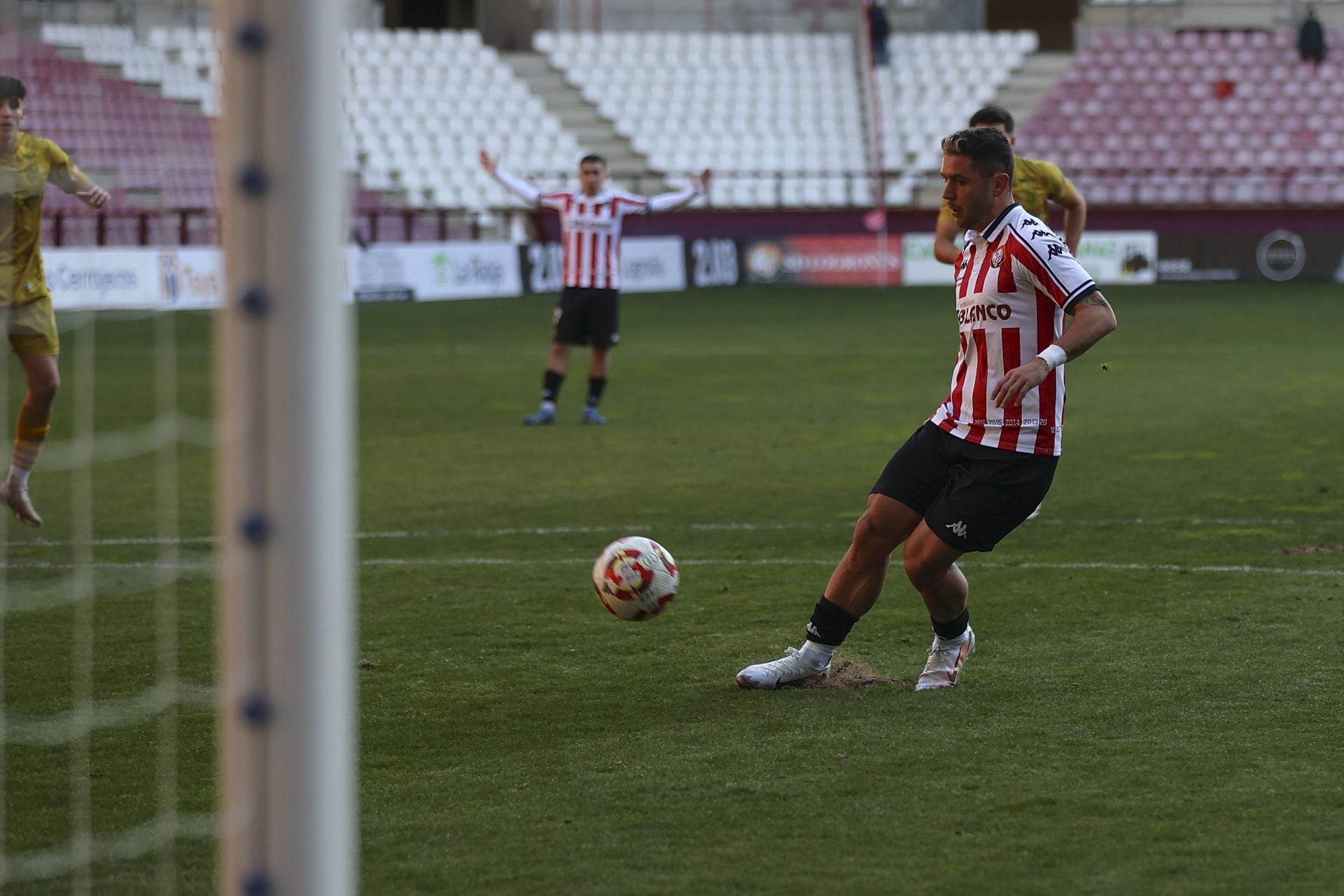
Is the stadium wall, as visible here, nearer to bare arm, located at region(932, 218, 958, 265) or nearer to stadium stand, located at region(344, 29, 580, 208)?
stadium stand, located at region(344, 29, 580, 208)

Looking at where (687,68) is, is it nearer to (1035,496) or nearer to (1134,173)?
(1134,173)

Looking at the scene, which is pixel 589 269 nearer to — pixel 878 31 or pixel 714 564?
pixel 714 564

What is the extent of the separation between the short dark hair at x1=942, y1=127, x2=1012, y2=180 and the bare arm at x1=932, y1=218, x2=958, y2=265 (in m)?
2.13

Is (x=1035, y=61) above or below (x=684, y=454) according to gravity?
above

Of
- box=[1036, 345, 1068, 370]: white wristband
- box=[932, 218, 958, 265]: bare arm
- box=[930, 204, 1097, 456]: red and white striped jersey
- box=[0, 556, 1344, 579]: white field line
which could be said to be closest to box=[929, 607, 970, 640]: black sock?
box=[930, 204, 1097, 456]: red and white striped jersey

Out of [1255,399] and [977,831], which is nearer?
[977,831]

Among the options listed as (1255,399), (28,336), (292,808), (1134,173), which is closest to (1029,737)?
(292,808)

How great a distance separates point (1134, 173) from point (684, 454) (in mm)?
21500

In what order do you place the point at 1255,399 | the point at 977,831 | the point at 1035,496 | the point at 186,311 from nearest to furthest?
the point at 977,831
the point at 1035,496
the point at 1255,399
the point at 186,311

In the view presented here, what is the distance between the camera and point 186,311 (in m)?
18.9

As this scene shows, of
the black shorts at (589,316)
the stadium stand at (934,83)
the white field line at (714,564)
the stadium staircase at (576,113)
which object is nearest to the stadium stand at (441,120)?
the stadium staircase at (576,113)

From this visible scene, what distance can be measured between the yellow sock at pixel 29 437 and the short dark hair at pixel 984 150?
4.72 meters

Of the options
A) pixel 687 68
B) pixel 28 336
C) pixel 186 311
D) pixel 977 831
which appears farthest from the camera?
pixel 687 68

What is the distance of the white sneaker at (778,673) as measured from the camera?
5340mm
